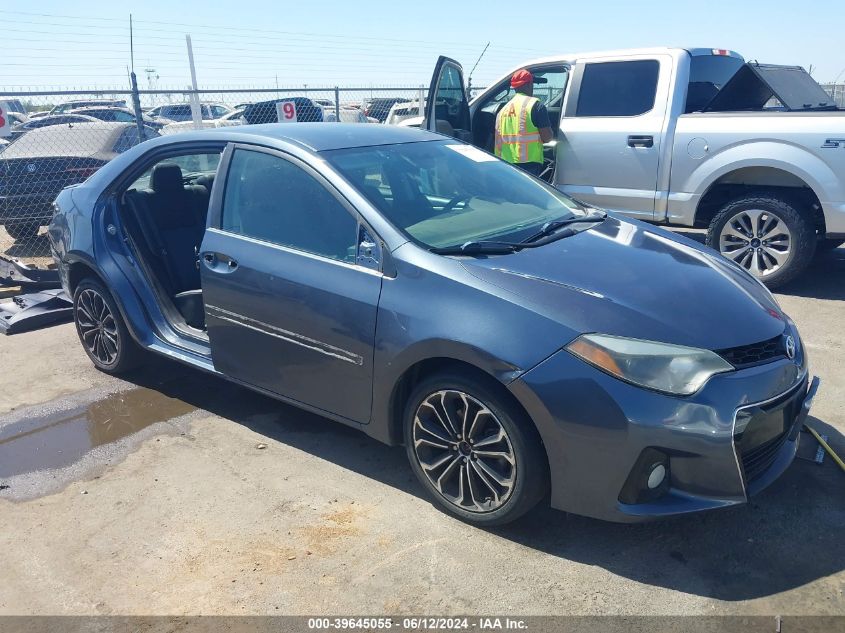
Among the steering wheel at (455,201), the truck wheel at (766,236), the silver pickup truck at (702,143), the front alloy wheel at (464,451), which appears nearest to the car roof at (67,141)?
the silver pickup truck at (702,143)

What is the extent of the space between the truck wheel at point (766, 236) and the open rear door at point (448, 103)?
2.65 meters

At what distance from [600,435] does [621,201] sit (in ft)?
15.2

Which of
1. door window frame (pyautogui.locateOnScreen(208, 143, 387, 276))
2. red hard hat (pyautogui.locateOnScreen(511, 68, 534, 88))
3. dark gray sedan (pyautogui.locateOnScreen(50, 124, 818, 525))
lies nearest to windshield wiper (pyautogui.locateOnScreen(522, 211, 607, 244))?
dark gray sedan (pyautogui.locateOnScreen(50, 124, 818, 525))

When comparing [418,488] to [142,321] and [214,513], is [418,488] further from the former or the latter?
[142,321]

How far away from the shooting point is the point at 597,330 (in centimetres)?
275

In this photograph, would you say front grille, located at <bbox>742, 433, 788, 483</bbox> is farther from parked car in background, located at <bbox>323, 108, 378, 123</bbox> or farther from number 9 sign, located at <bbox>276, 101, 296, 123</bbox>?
parked car in background, located at <bbox>323, 108, 378, 123</bbox>

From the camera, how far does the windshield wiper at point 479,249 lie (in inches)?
126

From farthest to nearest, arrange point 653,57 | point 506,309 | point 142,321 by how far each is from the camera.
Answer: point 653,57
point 142,321
point 506,309

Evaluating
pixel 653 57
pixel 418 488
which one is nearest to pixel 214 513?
pixel 418 488

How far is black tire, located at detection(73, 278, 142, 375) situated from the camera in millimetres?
4746

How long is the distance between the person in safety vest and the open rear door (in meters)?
0.40

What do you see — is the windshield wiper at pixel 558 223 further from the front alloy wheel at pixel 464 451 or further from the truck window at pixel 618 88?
the truck window at pixel 618 88

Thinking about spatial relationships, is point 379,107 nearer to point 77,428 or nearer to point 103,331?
point 103,331

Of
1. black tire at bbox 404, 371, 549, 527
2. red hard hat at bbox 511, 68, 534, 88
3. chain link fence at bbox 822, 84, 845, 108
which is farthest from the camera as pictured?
chain link fence at bbox 822, 84, 845, 108
